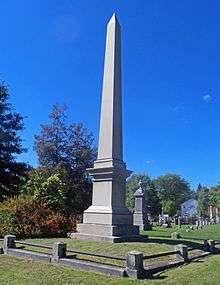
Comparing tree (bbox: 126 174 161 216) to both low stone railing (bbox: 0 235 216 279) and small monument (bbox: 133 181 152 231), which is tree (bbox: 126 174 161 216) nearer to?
small monument (bbox: 133 181 152 231)

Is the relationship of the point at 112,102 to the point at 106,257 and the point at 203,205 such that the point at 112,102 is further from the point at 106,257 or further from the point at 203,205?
the point at 203,205

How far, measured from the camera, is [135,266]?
9.64m

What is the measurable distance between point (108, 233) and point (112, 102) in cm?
611

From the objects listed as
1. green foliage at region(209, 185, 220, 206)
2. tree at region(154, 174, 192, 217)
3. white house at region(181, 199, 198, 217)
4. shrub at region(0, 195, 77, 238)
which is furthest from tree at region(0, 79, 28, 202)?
tree at region(154, 174, 192, 217)

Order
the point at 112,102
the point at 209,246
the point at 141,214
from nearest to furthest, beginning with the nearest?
the point at 209,246, the point at 112,102, the point at 141,214

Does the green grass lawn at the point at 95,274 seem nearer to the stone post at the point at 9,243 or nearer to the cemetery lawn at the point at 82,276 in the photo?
the cemetery lawn at the point at 82,276

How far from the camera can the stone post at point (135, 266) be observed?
9.56 m

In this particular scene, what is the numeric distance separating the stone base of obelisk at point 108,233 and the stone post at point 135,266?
4254mm

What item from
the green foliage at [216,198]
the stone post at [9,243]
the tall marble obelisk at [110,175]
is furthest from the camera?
the green foliage at [216,198]

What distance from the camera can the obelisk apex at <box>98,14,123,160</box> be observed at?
16672 mm

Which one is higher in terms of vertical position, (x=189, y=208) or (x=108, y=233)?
(x=189, y=208)

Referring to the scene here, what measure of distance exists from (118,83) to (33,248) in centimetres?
863

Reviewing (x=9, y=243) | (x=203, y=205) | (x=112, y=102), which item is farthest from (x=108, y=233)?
(x=203, y=205)

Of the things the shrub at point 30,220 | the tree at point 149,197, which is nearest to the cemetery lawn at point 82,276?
the shrub at point 30,220
